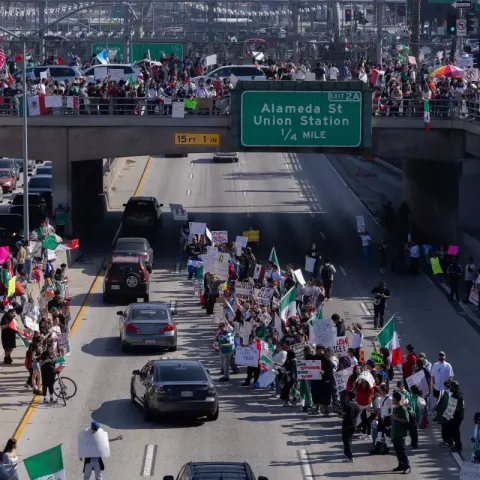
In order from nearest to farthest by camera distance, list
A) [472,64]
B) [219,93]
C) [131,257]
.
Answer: [131,257] < [219,93] < [472,64]

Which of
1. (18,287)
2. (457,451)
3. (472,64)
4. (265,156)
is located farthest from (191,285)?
(265,156)

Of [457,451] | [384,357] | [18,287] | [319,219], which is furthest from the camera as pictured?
[319,219]

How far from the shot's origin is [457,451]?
A: 78.1 feet

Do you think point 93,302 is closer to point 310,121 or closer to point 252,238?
point 252,238

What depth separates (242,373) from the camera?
30.5 meters

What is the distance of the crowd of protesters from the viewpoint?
23.5m

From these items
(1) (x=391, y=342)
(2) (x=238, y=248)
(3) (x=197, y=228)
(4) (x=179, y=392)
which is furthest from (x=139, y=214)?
(4) (x=179, y=392)

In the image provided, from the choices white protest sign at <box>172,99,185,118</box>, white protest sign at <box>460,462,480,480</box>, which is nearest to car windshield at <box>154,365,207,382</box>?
white protest sign at <box>460,462,480,480</box>

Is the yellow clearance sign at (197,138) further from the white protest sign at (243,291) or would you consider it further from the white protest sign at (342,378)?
the white protest sign at (342,378)

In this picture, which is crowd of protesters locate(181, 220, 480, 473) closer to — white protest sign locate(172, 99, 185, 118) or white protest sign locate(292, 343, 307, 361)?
white protest sign locate(292, 343, 307, 361)

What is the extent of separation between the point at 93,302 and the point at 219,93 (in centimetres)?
1355

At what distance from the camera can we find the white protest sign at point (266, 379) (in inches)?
1122

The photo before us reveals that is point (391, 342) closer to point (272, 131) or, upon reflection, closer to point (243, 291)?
point (243, 291)

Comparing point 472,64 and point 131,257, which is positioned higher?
point 472,64
